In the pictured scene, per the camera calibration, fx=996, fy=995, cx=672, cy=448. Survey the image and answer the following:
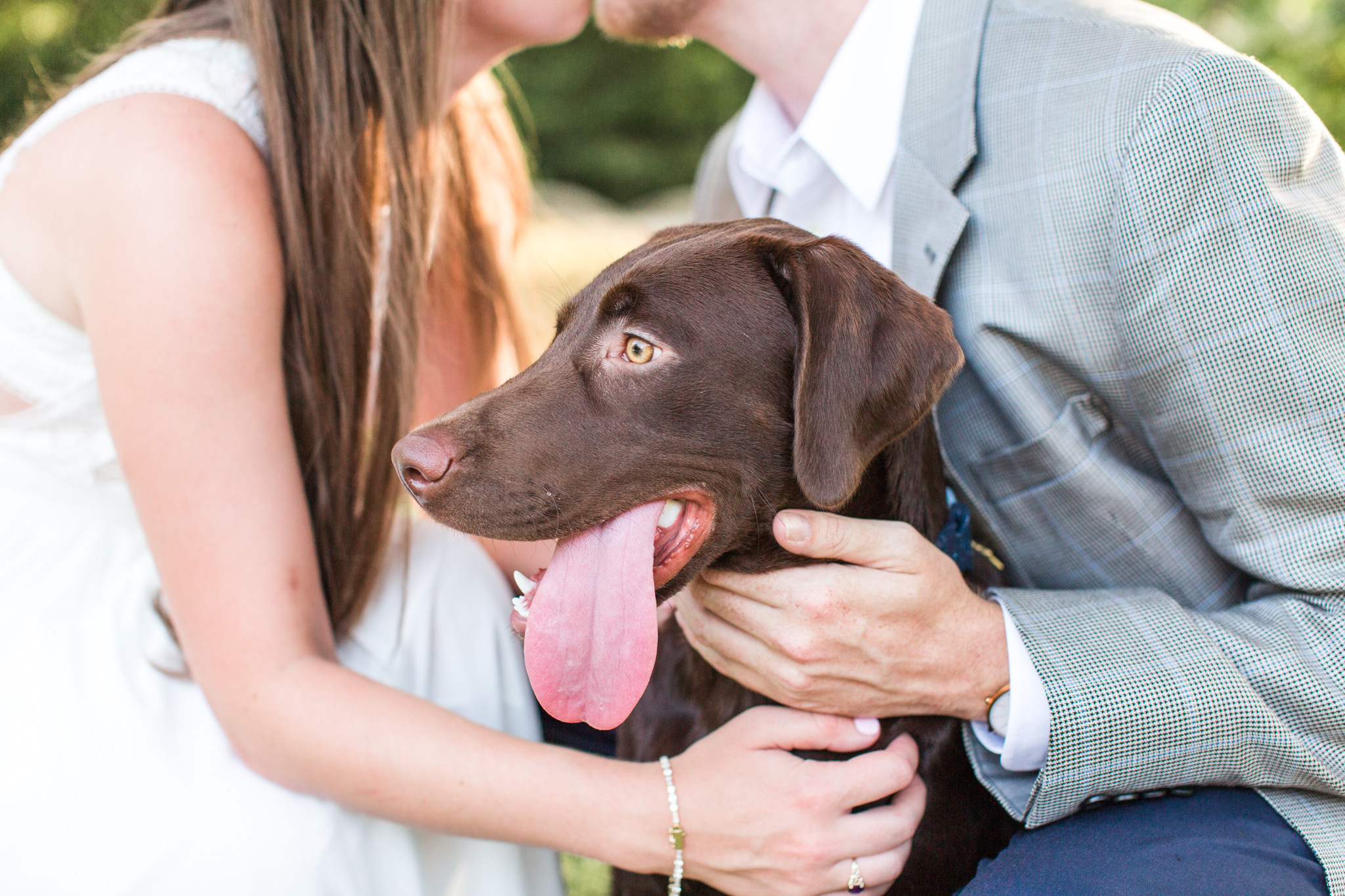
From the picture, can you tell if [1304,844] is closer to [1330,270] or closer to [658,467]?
[1330,270]

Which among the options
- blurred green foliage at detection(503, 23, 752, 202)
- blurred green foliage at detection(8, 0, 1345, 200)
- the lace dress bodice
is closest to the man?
the lace dress bodice

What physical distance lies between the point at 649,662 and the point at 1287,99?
5.07ft

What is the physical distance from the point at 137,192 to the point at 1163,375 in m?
1.94

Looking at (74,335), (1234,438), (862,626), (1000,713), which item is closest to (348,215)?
(74,335)

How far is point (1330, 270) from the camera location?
1.79m

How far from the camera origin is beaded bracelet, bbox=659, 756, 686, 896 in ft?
6.07

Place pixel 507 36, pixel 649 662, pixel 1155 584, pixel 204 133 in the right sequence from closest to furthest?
pixel 649 662
pixel 204 133
pixel 1155 584
pixel 507 36

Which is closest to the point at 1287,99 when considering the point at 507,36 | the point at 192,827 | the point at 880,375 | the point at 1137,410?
the point at 1137,410

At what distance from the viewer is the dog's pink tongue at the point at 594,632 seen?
5.19ft

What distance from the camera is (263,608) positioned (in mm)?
1907

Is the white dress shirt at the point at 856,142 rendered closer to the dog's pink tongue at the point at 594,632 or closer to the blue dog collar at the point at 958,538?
the blue dog collar at the point at 958,538

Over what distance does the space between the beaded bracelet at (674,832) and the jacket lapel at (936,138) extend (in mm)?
1121

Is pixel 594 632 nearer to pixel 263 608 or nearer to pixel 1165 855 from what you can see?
pixel 263 608

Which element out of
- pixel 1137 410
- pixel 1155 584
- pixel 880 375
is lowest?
pixel 1155 584
